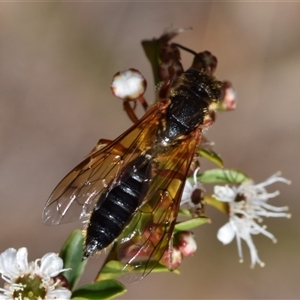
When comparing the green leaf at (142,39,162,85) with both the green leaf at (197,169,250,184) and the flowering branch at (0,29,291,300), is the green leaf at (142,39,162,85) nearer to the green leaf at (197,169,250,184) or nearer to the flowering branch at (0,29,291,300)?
the flowering branch at (0,29,291,300)

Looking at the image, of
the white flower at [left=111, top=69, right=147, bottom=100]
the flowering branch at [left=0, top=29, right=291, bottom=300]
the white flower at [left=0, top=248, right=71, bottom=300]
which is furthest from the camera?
the white flower at [left=111, top=69, right=147, bottom=100]

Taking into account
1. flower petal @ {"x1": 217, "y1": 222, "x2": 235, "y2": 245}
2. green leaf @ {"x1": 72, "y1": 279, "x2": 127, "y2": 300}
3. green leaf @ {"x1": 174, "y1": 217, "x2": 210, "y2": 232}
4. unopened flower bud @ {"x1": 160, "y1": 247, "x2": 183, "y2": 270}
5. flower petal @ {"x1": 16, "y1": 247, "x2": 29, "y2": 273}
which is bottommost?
green leaf @ {"x1": 72, "y1": 279, "x2": 127, "y2": 300}

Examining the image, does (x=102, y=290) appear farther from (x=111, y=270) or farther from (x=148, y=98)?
(x=148, y=98)

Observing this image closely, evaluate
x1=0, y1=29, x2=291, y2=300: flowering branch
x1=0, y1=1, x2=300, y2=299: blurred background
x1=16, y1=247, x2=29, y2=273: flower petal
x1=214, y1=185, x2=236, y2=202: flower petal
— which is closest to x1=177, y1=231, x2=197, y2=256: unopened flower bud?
x1=0, y1=29, x2=291, y2=300: flowering branch

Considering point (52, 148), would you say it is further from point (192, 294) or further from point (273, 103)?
point (273, 103)

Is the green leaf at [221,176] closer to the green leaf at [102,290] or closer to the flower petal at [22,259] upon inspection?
the green leaf at [102,290]

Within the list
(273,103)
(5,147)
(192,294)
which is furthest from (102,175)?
(273,103)

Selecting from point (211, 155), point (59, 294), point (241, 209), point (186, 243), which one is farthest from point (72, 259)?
point (241, 209)

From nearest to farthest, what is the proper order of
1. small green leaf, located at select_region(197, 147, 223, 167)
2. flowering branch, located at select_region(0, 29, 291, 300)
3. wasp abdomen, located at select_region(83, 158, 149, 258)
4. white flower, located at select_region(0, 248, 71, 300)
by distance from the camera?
wasp abdomen, located at select_region(83, 158, 149, 258) → flowering branch, located at select_region(0, 29, 291, 300) → white flower, located at select_region(0, 248, 71, 300) → small green leaf, located at select_region(197, 147, 223, 167)
